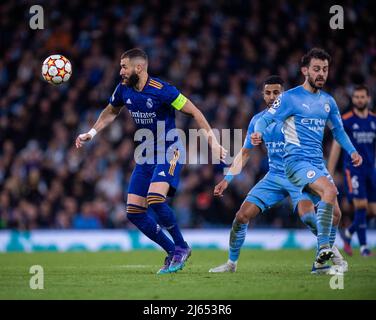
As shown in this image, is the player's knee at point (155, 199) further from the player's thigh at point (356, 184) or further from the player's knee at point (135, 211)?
the player's thigh at point (356, 184)

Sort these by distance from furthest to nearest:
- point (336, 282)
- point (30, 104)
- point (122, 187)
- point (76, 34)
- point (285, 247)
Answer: point (76, 34) < point (30, 104) < point (122, 187) < point (285, 247) < point (336, 282)

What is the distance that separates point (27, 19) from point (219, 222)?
27.1 ft

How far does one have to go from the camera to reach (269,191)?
31.1 feet

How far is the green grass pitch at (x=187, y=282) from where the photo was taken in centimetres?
734

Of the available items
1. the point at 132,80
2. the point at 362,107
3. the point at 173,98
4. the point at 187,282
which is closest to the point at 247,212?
the point at 187,282

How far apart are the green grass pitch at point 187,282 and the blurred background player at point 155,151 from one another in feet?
1.60

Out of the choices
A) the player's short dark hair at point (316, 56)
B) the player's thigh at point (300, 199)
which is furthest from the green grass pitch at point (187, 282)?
the player's short dark hair at point (316, 56)

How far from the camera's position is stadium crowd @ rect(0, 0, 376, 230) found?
57.3 feet

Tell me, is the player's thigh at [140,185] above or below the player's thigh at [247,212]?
above

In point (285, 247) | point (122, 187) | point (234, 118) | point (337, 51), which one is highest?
point (337, 51)

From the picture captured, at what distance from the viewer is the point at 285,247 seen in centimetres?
1659

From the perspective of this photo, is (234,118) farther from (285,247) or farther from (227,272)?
Answer: (227,272)

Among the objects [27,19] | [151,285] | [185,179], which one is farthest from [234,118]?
[151,285]

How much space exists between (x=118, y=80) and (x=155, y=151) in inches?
399
